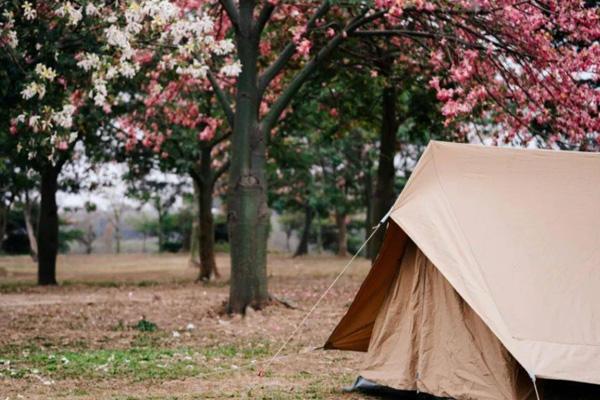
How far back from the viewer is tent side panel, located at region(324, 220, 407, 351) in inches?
336

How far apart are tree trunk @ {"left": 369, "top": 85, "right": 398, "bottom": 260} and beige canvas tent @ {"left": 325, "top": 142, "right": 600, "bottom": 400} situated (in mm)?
10835

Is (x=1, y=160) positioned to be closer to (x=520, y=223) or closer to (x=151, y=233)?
(x=520, y=223)

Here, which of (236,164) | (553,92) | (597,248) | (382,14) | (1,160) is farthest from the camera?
(236,164)

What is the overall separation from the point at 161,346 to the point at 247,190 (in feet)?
13.2

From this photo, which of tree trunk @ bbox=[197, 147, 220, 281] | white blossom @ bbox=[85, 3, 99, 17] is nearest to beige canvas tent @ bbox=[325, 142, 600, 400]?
white blossom @ bbox=[85, 3, 99, 17]

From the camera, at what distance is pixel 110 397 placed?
8.22 metres

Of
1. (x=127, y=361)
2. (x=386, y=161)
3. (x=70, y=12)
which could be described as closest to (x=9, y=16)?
(x=70, y=12)

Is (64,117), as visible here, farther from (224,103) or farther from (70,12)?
(224,103)

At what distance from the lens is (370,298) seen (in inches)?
346

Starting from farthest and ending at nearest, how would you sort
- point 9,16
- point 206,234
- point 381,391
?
point 206,234 < point 9,16 < point 381,391

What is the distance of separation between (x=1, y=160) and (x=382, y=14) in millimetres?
6299

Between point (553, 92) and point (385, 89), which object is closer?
point (553, 92)

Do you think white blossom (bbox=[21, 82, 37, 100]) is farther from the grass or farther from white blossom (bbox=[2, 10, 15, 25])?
the grass

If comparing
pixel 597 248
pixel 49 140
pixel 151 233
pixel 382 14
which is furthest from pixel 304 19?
pixel 151 233
